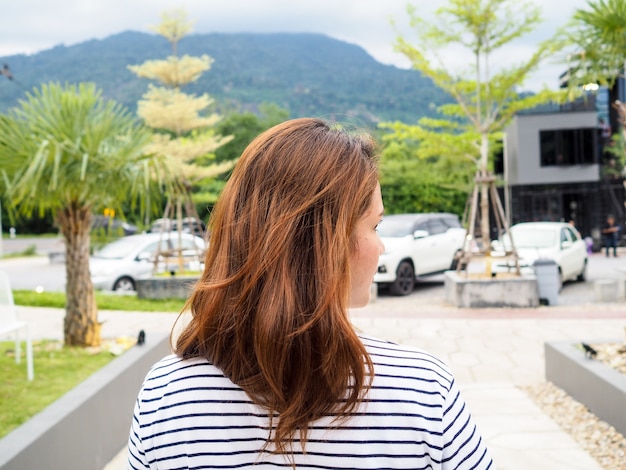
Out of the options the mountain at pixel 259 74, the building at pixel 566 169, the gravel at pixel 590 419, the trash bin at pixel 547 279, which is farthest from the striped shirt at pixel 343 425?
the mountain at pixel 259 74

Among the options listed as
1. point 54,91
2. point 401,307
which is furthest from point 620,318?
point 54,91

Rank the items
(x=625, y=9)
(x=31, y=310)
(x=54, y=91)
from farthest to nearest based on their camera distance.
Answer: (x=31, y=310), (x=54, y=91), (x=625, y=9)

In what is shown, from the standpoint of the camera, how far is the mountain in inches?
3971

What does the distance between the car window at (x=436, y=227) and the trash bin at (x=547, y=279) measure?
370cm

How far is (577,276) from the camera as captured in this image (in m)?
16.1

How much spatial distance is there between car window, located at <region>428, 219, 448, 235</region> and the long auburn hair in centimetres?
1454

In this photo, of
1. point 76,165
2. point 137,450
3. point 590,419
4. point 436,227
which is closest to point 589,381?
point 590,419

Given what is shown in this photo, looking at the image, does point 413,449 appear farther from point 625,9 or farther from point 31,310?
point 31,310

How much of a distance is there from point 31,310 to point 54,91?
255 inches

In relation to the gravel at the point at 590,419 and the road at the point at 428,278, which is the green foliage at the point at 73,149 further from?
the gravel at the point at 590,419

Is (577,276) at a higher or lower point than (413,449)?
lower

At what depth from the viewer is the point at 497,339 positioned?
28.7 ft

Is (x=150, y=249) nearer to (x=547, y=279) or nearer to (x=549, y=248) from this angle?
(x=547, y=279)

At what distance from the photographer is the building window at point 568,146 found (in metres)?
30.2
